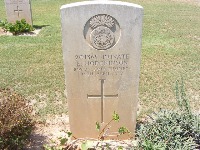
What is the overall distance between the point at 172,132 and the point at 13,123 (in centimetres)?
202

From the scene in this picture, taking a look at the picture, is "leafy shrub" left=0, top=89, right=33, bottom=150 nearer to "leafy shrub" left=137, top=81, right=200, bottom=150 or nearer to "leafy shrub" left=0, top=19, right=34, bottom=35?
"leafy shrub" left=137, top=81, right=200, bottom=150

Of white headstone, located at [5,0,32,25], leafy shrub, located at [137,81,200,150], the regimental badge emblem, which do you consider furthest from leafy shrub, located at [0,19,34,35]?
leafy shrub, located at [137,81,200,150]

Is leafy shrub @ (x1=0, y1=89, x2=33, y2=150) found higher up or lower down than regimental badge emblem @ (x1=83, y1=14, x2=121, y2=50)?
lower down

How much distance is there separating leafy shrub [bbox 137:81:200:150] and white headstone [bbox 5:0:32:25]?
8480 millimetres

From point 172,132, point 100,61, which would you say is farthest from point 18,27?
point 172,132

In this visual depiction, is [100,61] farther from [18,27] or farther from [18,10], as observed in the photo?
[18,10]

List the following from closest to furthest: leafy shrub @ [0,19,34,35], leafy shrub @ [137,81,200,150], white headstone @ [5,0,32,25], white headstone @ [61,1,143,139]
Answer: leafy shrub @ [137,81,200,150] → white headstone @ [61,1,143,139] → leafy shrub @ [0,19,34,35] → white headstone @ [5,0,32,25]

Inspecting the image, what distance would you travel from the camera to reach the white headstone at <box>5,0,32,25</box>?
11148 mm

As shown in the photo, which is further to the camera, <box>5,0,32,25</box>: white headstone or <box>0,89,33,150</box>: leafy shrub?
<box>5,0,32,25</box>: white headstone

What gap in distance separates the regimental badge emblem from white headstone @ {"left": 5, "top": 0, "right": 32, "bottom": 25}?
26.1 ft

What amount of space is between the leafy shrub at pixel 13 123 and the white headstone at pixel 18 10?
305 inches

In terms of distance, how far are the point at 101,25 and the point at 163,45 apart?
19.3 ft

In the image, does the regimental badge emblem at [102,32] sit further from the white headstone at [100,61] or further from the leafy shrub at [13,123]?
the leafy shrub at [13,123]

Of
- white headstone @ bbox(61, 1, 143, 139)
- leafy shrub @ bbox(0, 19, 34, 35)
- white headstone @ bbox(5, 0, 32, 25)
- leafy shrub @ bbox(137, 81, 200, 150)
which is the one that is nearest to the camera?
leafy shrub @ bbox(137, 81, 200, 150)
